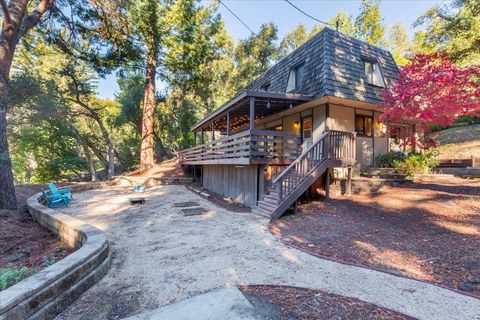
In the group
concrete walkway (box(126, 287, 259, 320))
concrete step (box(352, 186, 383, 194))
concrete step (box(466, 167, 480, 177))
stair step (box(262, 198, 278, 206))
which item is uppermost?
concrete step (box(466, 167, 480, 177))

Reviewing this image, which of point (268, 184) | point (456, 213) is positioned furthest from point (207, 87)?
point (456, 213)

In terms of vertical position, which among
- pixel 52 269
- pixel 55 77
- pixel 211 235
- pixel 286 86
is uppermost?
pixel 55 77

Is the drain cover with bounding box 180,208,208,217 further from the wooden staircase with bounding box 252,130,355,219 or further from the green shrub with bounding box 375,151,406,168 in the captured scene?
the green shrub with bounding box 375,151,406,168

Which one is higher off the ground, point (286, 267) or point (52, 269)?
point (52, 269)

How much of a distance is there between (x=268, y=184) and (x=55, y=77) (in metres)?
19.7

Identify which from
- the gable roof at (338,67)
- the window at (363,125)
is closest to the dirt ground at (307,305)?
the gable roof at (338,67)

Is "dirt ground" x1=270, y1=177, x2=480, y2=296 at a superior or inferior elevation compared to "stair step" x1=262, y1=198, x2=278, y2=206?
inferior

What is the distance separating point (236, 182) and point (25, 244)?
22.2 ft

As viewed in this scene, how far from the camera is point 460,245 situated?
4.05 metres

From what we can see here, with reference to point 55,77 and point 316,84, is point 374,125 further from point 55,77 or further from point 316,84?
point 55,77

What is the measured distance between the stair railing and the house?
0.03 metres

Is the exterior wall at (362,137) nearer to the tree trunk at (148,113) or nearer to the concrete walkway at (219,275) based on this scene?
the concrete walkway at (219,275)

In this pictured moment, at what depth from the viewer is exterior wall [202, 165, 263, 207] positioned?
8336mm

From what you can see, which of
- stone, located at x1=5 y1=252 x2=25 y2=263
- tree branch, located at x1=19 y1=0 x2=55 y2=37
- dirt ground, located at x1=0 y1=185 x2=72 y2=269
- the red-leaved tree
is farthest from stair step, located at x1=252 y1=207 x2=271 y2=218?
tree branch, located at x1=19 y1=0 x2=55 y2=37
